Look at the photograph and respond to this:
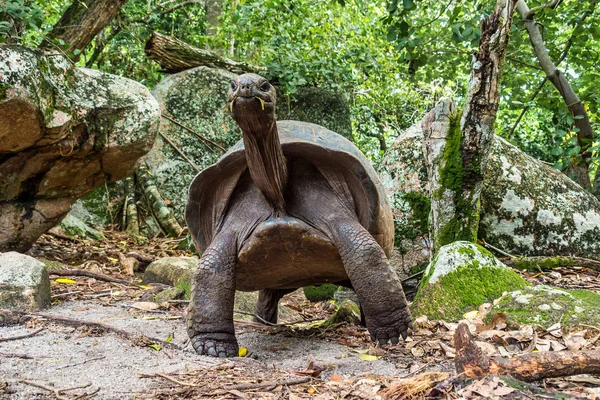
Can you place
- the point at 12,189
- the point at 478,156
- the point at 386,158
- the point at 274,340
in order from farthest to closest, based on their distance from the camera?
the point at 386,158
the point at 12,189
the point at 478,156
the point at 274,340

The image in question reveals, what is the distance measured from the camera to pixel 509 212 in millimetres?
5758

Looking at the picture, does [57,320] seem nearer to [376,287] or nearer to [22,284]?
[22,284]

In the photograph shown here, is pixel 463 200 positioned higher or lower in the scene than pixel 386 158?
lower

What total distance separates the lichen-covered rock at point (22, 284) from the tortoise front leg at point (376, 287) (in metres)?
2.00

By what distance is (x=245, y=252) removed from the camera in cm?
318

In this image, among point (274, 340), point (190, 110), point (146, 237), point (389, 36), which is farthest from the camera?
point (190, 110)

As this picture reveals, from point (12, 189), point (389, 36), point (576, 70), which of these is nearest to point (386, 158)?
point (389, 36)

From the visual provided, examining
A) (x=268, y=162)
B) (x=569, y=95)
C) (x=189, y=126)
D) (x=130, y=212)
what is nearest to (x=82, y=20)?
(x=189, y=126)

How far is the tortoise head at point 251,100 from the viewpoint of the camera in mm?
2607

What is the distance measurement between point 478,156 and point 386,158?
5.64 ft

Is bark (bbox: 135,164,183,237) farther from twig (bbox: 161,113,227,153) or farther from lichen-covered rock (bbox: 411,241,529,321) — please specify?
lichen-covered rock (bbox: 411,241,529,321)


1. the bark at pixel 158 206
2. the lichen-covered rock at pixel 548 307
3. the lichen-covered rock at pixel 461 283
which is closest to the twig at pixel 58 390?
the lichen-covered rock at pixel 548 307

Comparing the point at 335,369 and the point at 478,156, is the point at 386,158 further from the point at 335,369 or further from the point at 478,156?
the point at 335,369

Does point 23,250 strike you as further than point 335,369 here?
Yes
